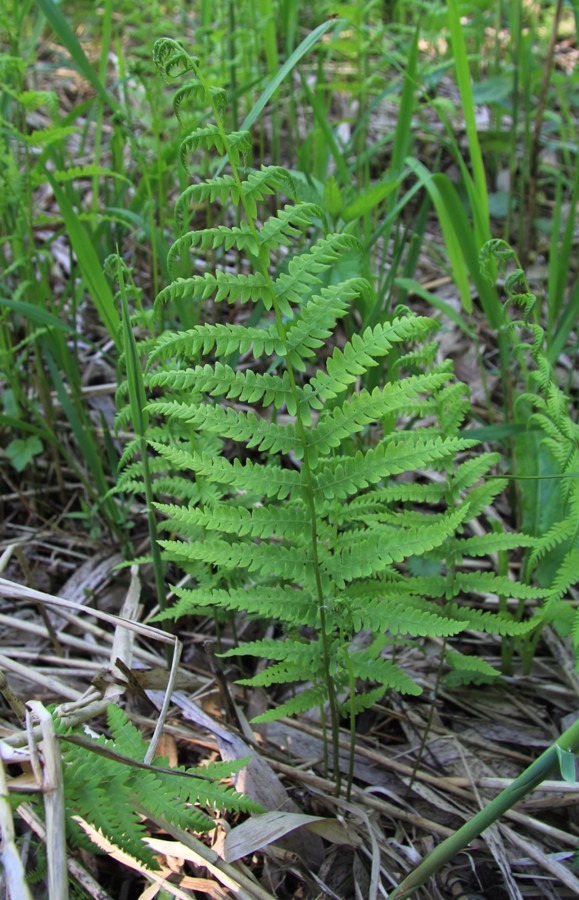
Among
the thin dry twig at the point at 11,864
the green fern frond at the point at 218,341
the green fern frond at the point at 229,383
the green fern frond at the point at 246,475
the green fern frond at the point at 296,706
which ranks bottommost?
the green fern frond at the point at 296,706

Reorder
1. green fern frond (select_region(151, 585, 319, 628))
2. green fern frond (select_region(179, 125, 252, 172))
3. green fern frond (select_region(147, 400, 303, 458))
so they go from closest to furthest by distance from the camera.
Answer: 1. green fern frond (select_region(179, 125, 252, 172))
2. green fern frond (select_region(147, 400, 303, 458))
3. green fern frond (select_region(151, 585, 319, 628))

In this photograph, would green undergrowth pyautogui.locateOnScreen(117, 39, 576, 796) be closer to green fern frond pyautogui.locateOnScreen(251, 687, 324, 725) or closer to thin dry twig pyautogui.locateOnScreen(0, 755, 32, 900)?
green fern frond pyautogui.locateOnScreen(251, 687, 324, 725)

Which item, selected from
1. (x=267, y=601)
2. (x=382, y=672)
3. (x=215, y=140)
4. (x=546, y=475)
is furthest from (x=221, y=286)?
(x=546, y=475)

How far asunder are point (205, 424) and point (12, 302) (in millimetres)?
994

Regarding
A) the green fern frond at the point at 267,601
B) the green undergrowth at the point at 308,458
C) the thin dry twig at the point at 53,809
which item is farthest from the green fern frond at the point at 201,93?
the thin dry twig at the point at 53,809

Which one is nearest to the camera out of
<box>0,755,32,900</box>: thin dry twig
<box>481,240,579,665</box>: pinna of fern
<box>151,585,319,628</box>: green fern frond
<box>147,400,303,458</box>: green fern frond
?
<box>0,755,32,900</box>: thin dry twig

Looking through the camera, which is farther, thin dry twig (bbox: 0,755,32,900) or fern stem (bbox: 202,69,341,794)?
fern stem (bbox: 202,69,341,794)

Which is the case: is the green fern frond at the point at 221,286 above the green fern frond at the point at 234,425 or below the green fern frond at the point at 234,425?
above

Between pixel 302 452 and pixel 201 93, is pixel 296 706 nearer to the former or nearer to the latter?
pixel 302 452

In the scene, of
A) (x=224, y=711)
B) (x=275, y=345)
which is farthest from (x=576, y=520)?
(x=224, y=711)

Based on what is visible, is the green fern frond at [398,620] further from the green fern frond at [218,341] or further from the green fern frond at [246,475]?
the green fern frond at [218,341]

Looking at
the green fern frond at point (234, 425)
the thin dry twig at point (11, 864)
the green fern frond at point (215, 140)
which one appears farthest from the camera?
the green fern frond at point (234, 425)

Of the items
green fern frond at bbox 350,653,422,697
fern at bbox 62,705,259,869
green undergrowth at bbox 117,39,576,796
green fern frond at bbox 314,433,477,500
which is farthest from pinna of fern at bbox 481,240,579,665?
fern at bbox 62,705,259,869

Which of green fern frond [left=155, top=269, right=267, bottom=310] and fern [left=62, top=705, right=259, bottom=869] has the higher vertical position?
green fern frond [left=155, top=269, right=267, bottom=310]
